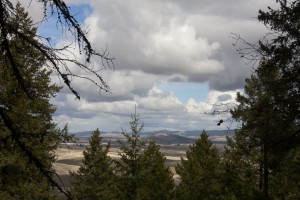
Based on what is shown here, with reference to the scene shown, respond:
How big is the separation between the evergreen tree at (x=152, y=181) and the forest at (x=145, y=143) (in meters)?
0.08

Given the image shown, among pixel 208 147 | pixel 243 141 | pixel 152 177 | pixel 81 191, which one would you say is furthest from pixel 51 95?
pixel 208 147

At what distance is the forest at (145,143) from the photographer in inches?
155

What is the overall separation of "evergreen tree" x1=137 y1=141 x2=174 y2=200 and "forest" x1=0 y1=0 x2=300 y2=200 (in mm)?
78

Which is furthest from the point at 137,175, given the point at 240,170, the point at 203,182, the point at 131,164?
the point at 240,170

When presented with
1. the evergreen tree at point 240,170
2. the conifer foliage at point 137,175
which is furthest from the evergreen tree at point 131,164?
the evergreen tree at point 240,170

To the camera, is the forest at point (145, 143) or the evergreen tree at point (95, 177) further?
the evergreen tree at point (95, 177)

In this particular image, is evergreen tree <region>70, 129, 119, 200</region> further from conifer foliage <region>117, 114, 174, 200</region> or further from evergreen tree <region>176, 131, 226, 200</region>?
evergreen tree <region>176, 131, 226, 200</region>

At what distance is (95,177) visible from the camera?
104ft

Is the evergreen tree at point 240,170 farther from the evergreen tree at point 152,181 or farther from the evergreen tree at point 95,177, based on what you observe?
the evergreen tree at point 95,177

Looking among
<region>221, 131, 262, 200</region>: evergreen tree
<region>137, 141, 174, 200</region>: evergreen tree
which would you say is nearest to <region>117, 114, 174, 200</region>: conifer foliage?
<region>137, 141, 174, 200</region>: evergreen tree

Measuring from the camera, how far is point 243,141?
2819 cm

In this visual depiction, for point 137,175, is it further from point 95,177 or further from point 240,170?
point 240,170

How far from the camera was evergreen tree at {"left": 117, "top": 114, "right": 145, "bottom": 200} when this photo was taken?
2934cm

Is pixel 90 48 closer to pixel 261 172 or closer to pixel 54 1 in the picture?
pixel 54 1
